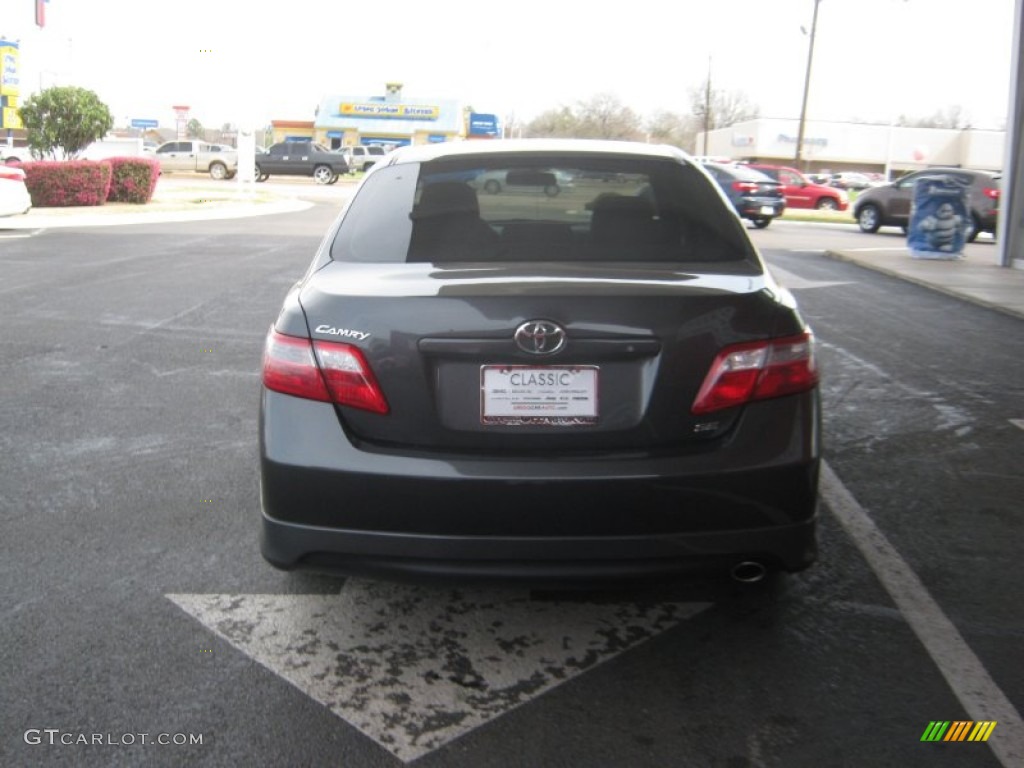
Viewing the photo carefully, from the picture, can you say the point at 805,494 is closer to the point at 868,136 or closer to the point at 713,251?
the point at 713,251

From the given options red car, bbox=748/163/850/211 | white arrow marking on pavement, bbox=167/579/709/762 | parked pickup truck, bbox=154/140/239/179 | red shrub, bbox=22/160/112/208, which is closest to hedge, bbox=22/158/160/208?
red shrub, bbox=22/160/112/208

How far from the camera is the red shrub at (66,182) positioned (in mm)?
22547

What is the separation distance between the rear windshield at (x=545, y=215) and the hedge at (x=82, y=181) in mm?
21100

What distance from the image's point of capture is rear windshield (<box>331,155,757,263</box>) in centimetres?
348

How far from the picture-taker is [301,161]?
4556 cm

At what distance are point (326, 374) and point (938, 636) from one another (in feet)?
7.25

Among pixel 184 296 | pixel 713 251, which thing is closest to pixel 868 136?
pixel 184 296

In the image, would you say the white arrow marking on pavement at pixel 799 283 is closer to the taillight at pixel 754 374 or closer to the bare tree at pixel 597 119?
the taillight at pixel 754 374

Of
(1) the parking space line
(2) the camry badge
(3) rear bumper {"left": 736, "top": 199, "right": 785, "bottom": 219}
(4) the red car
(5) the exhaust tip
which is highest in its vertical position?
(4) the red car

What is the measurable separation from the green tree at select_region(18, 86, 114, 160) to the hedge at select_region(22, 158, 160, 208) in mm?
3943

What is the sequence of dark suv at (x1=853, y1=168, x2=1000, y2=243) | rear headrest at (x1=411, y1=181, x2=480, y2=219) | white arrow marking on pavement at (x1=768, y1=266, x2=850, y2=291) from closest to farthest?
rear headrest at (x1=411, y1=181, x2=480, y2=219)
white arrow marking on pavement at (x1=768, y1=266, x2=850, y2=291)
dark suv at (x1=853, y1=168, x2=1000, y2=243)

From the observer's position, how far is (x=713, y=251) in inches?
138
